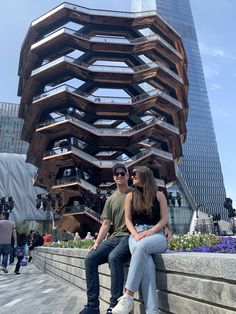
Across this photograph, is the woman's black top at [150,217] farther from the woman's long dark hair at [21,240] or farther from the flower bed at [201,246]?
the woman's long dark hair at [21,240]

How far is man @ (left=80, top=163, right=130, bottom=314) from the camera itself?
367 centimetres

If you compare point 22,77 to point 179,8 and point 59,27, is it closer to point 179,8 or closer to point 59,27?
point 59,27

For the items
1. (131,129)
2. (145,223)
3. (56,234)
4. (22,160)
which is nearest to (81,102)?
(131,129)

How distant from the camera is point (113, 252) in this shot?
147 inches

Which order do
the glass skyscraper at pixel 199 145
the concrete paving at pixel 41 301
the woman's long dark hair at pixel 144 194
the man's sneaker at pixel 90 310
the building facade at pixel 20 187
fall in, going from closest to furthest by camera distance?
the woman's long dark hair at pixel 144 194 < the man's sneaker at pixel 90 310 < the concrete paving at pixel 41 301 < the building facade at pixel 20 187 < the glass skyscraper at pixel 199 145

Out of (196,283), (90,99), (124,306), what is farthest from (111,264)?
(90,99)

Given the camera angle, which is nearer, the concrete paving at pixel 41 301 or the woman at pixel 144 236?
the woman at pixel 144 236

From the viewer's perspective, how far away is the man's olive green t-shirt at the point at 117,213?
13.4 ft

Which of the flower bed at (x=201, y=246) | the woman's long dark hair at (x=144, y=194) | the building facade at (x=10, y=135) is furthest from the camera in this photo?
the building facade at (x=10, y=135)

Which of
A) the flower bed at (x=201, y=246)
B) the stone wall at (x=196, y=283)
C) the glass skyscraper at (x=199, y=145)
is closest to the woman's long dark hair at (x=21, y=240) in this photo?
the flower bed at (x=201, y=246)

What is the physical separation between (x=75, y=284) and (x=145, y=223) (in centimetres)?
510

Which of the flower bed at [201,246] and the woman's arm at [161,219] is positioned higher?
the woman's arm at [161,219]

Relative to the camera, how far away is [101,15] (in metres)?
35.9

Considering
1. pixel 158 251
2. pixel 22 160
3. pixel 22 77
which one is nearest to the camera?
pixel 158 251
